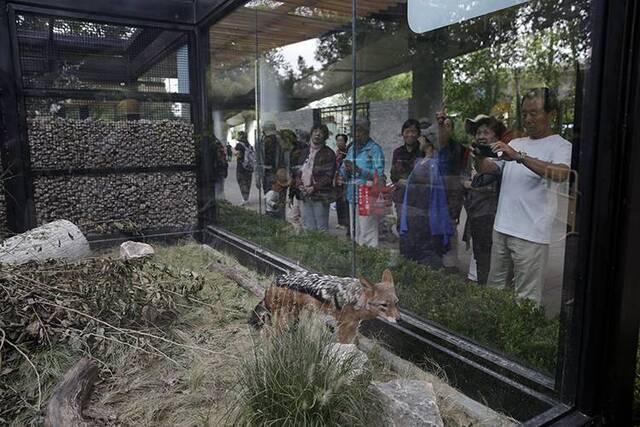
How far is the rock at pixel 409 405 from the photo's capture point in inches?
77.1

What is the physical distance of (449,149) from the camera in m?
2.75

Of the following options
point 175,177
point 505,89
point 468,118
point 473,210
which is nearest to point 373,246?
point 473,210

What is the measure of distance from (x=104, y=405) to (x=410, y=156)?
2248 millimetres

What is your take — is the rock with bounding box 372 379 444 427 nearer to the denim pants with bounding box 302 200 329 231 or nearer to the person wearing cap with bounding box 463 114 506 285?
the person wearing cap with bounding box 463 114 506 285

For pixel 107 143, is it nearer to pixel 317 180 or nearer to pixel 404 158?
pixel 317 180

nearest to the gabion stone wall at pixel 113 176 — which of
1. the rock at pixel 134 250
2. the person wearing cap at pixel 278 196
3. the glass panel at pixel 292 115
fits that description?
the rock at pixel 134 250

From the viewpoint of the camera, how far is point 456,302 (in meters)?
2.76

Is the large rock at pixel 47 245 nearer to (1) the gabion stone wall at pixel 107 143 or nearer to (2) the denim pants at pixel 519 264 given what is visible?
(1) the gabion stone wall at pixel 107 143

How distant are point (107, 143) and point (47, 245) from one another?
1636mm

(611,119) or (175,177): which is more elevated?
(611,119)

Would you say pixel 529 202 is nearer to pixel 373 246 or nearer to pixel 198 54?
pixel 373 246

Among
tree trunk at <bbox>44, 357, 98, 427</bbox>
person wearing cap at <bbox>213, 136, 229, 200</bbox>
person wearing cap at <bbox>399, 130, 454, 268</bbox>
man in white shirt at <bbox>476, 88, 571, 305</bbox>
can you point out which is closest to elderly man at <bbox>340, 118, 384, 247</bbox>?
person wearing cap at <bbox>399, 130, 454, 268</bbox>

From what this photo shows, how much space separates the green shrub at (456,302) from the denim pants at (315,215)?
8 cm

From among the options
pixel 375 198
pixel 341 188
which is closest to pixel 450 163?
pixel 375 198
